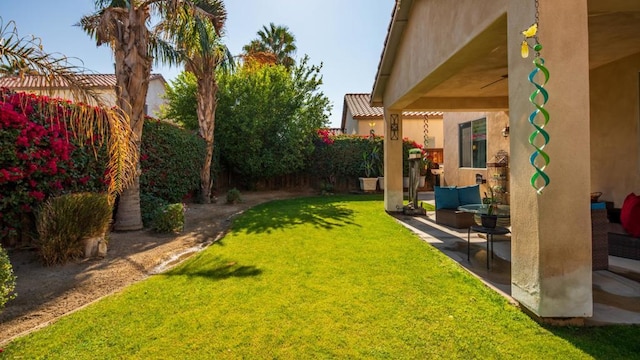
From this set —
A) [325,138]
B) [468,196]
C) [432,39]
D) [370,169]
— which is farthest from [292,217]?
[325,138]

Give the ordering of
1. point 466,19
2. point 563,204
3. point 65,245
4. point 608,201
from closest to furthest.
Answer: point 563,204
point 466,19
point 65,245
point 608,201

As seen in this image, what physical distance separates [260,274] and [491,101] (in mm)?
8705

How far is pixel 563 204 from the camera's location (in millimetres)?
3027

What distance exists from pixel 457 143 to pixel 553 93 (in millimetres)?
10909

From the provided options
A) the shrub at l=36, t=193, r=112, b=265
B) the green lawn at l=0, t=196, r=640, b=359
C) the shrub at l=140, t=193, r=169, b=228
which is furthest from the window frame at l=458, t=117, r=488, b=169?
the shrub at l=36, t=193, r=112, b=265

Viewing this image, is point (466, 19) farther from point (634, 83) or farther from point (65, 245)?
point (65, 245)

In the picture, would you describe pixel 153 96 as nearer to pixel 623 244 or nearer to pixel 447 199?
pixel 447 199

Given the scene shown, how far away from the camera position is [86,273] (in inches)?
189

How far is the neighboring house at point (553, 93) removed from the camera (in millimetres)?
3010

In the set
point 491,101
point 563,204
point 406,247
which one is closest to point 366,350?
point 563,204

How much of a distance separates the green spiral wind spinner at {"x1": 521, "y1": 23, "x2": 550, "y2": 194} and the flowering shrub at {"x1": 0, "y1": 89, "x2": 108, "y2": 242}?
19.7ft

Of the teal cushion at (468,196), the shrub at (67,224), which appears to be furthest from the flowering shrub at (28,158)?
the teal cushion at (468,196)

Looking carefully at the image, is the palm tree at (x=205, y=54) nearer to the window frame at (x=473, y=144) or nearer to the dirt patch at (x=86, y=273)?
the dirt patch at (x=86, y=273)

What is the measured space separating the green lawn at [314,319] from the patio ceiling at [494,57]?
3.33 meters
